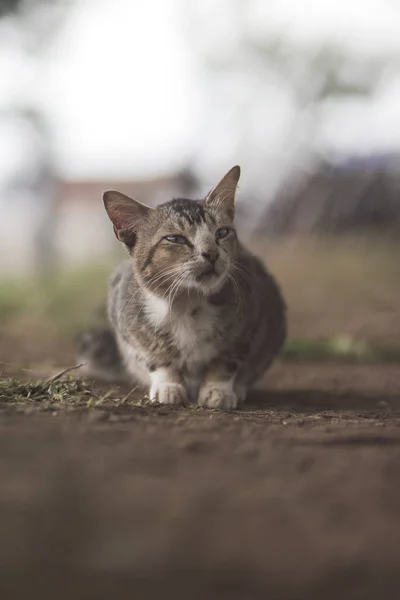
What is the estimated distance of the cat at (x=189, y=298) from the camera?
3.27m

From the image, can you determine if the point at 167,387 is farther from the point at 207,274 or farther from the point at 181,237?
the point at 181,237

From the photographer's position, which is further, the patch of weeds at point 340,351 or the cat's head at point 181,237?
the patch of weeds at point 340,351

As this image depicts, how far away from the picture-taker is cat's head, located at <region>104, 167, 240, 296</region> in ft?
10.5

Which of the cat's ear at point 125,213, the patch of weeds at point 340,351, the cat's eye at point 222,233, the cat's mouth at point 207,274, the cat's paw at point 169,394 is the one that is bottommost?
the patch of weeds at point 340,351

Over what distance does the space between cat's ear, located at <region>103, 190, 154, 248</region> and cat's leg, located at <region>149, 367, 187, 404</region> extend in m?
0.63

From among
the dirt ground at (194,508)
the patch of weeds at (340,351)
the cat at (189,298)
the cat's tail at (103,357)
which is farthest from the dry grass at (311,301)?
the dirt ground at (194,508)

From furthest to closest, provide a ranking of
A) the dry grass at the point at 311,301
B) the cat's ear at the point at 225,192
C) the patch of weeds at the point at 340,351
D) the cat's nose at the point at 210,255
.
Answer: the dry grass at the point at 311,301 → the patch of weeds at the point at 340,351 → the cat's ear at the point at 225,192 → the cat's nose at the point at 210,255

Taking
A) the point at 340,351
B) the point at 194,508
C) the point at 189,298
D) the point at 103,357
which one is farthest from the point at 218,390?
the point at 340,351

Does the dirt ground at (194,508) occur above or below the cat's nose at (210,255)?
below

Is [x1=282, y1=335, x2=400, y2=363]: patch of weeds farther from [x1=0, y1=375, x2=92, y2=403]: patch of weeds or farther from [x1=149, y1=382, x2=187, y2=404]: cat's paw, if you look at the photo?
[x1=0, y1=375, x2=92, y2=403]: patch of weeds

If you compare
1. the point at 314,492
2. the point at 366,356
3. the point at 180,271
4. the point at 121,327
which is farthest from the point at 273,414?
the point at 366,356

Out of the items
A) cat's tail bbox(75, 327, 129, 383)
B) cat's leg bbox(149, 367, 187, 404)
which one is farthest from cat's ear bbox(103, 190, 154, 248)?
cat's tail bbox(75, 327, 129, 383)

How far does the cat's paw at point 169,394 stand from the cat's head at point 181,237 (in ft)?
1.39

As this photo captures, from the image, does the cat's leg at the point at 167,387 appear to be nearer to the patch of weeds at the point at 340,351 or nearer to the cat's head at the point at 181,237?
the cat's head at the point at 181,237
